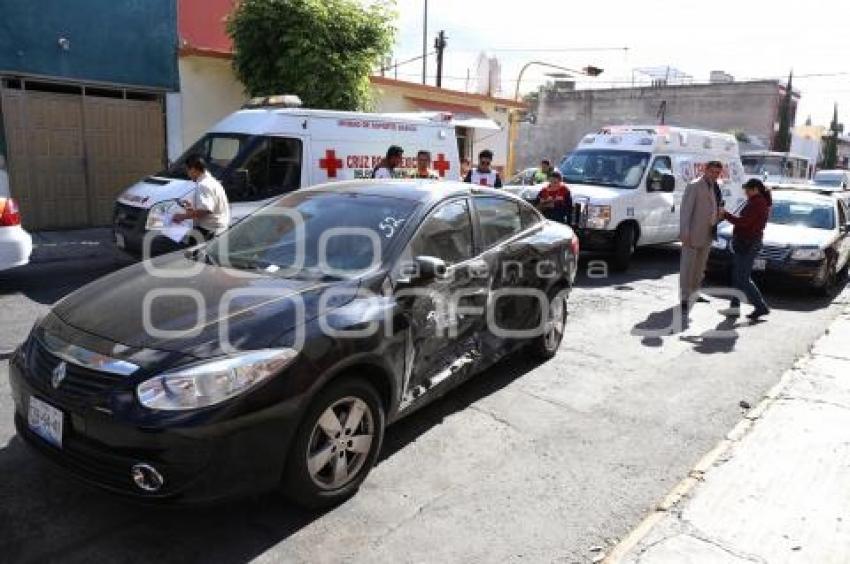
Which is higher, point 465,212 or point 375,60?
point 375,60

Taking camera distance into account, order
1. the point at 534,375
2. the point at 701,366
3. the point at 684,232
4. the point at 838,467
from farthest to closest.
A: 1. the point at 684,232
2. the point at 701,366
3. the point at 534,375
4. the point at 838,467

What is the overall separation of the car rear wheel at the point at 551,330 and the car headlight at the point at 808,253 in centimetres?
456

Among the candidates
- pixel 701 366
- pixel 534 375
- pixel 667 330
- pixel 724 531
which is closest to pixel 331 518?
pixel 724 531

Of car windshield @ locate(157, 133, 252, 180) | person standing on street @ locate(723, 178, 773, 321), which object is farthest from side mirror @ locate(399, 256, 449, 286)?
person standing on street @ locate(723, 178, 773, 321)

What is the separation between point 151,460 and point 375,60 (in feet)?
36.6

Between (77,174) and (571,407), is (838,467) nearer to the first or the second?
(571,407)

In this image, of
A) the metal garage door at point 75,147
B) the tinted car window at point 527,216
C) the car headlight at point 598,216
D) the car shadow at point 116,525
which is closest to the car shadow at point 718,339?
the tinted car window at point 527,216

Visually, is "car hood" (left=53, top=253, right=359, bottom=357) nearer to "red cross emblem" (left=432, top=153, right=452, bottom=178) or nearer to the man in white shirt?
the man in white shirt

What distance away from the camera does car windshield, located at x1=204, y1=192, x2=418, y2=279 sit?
3.86 m

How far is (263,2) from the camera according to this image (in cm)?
1190

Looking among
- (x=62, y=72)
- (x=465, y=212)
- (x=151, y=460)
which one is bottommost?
(x=151, y=460)

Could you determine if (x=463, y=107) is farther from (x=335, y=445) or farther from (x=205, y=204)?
(x=335, y=445)

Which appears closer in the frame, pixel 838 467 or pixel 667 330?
pixel 838 467

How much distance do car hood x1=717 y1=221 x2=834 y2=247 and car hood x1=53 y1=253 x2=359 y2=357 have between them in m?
7.53
